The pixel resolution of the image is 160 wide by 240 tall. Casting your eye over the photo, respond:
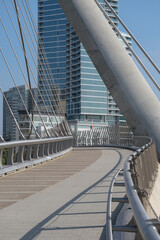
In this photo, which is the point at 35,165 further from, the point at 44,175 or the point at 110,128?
the point at 110,128

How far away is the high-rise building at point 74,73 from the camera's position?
152 meters

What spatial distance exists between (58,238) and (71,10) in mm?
20978

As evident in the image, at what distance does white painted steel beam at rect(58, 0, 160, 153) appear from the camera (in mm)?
22156

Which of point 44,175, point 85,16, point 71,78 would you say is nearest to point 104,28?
point 85,16

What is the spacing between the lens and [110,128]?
37.5m

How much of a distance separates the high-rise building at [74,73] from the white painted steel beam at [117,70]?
4313 inches

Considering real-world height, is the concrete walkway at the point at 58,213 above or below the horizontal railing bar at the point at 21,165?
below

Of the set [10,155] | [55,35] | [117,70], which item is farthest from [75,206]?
[55,35]

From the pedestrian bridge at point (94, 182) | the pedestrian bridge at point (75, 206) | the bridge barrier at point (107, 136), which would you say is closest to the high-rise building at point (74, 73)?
the bridge barrier at point (107, 136)

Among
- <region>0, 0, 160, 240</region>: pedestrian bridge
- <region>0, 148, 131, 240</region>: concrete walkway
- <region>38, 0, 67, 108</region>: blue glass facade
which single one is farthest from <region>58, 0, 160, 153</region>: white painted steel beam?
<region>38, 0, 67, 108</region>: blue glass facade

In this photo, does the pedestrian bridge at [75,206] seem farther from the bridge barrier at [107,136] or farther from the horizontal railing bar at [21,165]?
the bridge barrier at [107,136]

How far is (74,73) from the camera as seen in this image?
159625 mm

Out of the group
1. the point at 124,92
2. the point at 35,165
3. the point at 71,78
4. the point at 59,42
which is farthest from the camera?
the point at 59,42

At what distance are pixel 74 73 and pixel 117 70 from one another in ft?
450
